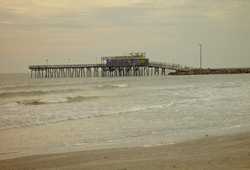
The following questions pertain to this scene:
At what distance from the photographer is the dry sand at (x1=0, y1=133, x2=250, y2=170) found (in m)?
9.61

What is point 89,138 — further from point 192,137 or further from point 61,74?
point 61,74

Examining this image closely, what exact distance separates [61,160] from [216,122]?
31.4 ft

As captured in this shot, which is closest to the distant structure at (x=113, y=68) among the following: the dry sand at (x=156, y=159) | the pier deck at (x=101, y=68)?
the pier deck at (x=101, y=68)

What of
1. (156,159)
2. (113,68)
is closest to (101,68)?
(113,68)

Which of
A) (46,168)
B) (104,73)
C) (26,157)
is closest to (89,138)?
(26,157)

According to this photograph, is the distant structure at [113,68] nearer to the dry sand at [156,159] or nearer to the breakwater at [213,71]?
the breakwater at [213,71]

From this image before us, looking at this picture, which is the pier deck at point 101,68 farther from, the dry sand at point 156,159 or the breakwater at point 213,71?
the dry sand at point 156,159

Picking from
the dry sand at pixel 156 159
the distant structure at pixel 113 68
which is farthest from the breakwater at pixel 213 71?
the dry sand at pixel 156 159

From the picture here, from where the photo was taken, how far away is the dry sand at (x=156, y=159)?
378 inches

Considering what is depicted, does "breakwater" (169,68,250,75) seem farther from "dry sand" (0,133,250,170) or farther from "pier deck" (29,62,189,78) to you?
"dry sand" (0,133,250,170)

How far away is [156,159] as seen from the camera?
10.5 meters

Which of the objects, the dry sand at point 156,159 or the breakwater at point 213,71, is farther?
the breakwater at point 213,71

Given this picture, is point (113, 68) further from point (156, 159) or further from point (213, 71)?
point (156, 159)

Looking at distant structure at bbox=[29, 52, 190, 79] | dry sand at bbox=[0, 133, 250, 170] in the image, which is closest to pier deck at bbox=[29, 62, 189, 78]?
distant structure at bbox=[29, 52, 190, 79]
